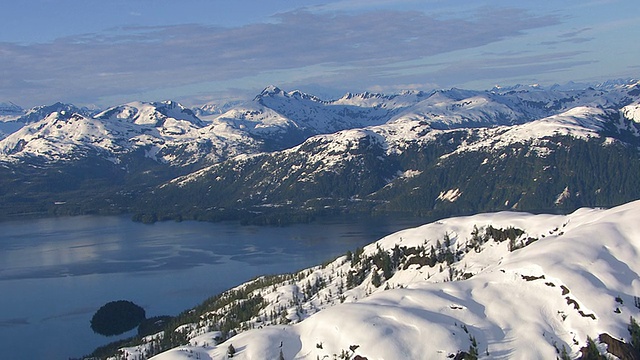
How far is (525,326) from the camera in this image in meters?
65.1

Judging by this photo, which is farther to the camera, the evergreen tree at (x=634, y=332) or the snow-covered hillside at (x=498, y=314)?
the evergreen tree at (x=634, y=332)

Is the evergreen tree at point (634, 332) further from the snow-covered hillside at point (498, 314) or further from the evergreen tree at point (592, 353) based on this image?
the evergreen tree at point (592, 353)

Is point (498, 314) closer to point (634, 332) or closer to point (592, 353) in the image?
point (592, 353)

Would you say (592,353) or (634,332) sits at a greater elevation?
(634,332)

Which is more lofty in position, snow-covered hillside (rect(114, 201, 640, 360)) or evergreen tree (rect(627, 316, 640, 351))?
snow-covered hillside (rect(114, 201, 640, 360))

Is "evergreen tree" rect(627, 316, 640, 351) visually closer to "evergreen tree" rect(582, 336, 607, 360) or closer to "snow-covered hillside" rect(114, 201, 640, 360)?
"snow-covered hillside" rect(114, 201, 640, 360)

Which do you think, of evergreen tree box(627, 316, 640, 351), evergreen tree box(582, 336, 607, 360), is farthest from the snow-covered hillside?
evergreen tree box(582, 336, 607, 360)

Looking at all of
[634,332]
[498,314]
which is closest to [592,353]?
[634,332]

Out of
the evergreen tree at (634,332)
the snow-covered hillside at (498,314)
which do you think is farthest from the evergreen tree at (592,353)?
the evergreen tree at (634,332)

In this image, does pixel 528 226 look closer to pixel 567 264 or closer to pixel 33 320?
pixel 567 264

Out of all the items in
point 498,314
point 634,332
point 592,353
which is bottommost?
point 592,353

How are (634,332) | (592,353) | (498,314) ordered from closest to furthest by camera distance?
1. (592,353)
2. (634,332)
3. (498,314)

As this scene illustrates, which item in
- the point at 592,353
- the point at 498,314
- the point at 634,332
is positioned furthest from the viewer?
the point at 498,314

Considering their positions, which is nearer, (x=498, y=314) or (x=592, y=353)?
(x=592, y=353)
